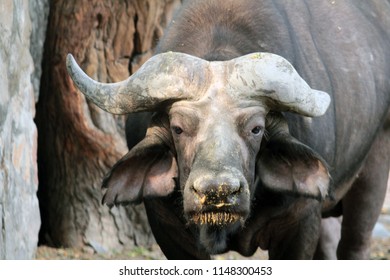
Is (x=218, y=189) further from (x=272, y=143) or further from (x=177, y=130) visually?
(x=272, y=143)

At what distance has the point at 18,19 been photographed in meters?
8.49

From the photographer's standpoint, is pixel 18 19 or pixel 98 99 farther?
pixel 18 19

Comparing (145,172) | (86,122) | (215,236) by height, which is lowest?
(86,122)

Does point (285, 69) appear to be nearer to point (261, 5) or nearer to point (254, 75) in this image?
point (254, 75)

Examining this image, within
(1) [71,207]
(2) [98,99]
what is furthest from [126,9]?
(2) [98,99]

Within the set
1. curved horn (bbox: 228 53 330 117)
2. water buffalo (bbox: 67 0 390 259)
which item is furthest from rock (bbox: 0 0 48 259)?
curved horn (bbox: 228 53 330 117)

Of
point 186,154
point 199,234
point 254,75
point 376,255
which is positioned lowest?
point 376,255

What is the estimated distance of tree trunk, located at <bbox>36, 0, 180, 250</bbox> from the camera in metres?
10.4

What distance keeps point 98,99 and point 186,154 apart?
2.05ft

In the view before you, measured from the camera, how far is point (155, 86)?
23.6 ft

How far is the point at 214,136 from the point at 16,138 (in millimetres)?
2124

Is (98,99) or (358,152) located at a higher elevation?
(98,99)

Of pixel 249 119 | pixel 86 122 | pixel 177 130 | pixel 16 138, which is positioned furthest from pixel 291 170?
pixel 86 122

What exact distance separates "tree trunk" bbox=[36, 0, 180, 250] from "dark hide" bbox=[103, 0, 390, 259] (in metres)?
2.31
